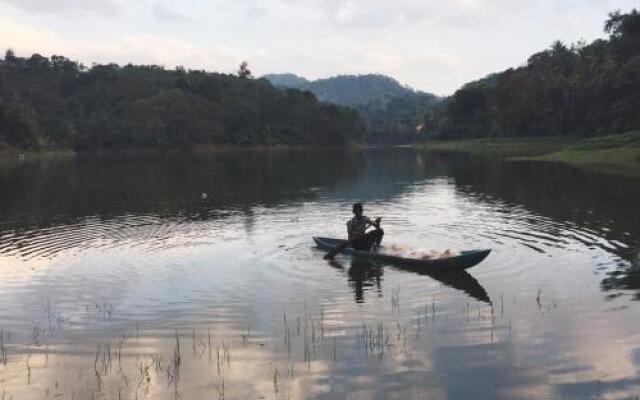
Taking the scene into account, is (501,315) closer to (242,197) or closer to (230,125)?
(242,197)

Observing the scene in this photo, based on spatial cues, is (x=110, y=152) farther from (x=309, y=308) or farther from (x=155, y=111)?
(x=309, y=308)

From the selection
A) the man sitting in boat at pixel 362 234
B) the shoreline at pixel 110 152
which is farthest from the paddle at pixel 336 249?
the shoreline at pixel 110 152

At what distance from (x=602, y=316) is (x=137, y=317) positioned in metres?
10.4

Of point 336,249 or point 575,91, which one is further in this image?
point 575,91

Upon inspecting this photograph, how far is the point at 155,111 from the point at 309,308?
158m

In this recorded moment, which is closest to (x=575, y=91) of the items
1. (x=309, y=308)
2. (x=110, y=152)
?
(x=110, y=152)

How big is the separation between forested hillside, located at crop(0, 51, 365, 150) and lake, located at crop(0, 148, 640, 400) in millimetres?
120210

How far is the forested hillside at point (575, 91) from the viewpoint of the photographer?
88625 millimetres

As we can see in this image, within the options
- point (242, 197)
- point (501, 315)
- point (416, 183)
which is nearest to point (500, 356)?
point (501, 315)

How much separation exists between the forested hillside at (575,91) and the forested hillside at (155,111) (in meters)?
54.5

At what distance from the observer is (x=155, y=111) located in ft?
541

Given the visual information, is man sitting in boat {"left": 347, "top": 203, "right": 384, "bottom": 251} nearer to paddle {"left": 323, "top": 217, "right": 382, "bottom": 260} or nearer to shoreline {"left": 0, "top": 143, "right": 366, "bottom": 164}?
paddle {"left": 323, "top": 217, "right": 382, "bottom": 260}

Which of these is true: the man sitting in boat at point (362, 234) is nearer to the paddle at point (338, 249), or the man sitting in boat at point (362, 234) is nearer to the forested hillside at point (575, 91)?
the paddle at point (338, 249)

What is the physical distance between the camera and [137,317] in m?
14.7
